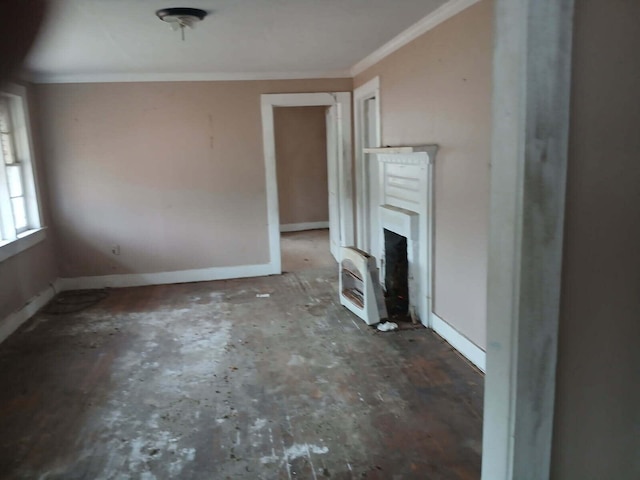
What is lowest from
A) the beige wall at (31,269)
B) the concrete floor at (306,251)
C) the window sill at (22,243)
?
the concrete floor at (306,251)

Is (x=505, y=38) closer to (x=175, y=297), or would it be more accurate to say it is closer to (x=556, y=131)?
(x=556, y=131)

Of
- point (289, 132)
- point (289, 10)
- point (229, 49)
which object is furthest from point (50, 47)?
point (289, 132)

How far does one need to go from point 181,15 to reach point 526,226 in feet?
8.05

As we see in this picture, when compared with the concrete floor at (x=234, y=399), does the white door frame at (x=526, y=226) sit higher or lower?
higher

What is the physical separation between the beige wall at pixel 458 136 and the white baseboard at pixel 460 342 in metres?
0.05

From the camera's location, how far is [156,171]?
543 cm

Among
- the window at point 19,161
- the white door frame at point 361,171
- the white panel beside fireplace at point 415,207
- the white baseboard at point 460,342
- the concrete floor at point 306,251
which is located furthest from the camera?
the concrete floor at point 306,251

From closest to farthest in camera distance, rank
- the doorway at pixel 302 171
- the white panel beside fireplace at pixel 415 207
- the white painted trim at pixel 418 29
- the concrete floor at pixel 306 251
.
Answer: the white painted trim at pixel 418 29
the white panel beside fireplace at pixel 415 207
the concrete floor at pixel 306 251
the doorway at pixel 302 171

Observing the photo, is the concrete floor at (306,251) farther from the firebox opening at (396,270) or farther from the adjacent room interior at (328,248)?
the firebox opening at (396,270)

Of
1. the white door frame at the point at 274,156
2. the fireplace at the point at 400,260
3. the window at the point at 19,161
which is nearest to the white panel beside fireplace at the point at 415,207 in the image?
the fireplace at the point at 400,260

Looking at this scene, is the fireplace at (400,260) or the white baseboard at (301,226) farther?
the white baseboard at (301,226)

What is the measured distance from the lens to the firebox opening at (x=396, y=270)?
14.8 feet

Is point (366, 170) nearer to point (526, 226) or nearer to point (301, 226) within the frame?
point (301, 226)

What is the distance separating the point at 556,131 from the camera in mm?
1363
